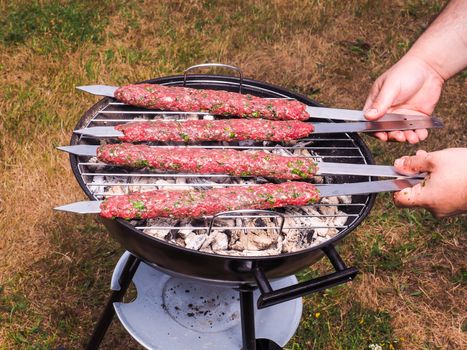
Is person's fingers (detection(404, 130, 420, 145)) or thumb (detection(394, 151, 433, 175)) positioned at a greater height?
thumb (detection(394, 151, 433, 175))

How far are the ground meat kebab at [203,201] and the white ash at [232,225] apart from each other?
90 millimetres

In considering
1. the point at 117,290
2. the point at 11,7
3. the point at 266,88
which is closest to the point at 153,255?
the point at 117,290

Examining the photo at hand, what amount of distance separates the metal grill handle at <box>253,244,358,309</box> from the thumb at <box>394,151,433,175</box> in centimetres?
53

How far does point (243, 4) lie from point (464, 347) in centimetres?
399

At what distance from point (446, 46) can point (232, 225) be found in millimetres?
1546

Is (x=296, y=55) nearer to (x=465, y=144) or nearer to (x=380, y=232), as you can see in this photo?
(x=465, y=144)

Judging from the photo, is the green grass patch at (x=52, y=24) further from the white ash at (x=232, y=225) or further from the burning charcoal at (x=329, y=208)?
the burning charcoal at (x=329, y=208)

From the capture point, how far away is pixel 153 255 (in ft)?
6.91

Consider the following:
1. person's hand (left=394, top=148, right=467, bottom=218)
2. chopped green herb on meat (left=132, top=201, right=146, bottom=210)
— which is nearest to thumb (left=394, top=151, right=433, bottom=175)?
person's hand (left=394, top=148, right=467, bottom=218)

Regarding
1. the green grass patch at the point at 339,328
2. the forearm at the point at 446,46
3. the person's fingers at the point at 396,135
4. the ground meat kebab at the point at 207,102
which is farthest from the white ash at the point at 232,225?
the green grass patch at the point at 339,328

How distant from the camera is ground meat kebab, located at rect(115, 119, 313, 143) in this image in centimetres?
236

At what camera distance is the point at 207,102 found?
8.35 feet

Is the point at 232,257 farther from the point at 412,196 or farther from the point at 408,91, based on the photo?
the point at 408,91

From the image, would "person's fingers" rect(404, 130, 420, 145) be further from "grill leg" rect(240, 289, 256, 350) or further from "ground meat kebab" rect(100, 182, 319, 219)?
"grill leg" rect(240, 289, 256, 350)
